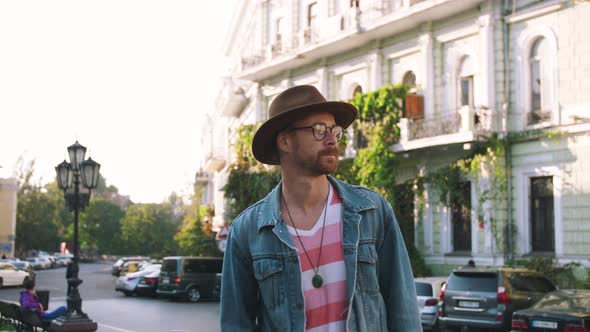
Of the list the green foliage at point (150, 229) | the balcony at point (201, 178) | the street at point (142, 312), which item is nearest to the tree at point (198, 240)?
the street at point (142, 312)

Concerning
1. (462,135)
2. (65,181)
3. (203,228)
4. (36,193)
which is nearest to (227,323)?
(65,181)

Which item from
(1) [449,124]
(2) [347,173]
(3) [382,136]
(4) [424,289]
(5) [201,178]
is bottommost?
(4) [424,289]

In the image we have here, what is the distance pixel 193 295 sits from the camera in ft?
106

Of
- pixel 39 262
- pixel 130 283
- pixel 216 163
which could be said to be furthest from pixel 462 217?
pixel 39 262

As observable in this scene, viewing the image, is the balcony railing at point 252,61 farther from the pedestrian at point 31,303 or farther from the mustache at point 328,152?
the mustache at point 328,152

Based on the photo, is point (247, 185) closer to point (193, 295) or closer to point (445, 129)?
point (193, 295)

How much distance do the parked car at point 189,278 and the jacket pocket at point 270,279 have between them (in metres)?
28.7

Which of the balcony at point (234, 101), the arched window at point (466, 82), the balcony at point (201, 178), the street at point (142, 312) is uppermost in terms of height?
the balcony at point (234, 101)

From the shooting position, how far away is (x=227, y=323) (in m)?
3.75

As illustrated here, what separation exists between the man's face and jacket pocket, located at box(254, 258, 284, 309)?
475 millimetres

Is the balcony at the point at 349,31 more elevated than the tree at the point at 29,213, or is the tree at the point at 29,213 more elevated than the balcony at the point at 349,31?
the balcony at the point at 349,31

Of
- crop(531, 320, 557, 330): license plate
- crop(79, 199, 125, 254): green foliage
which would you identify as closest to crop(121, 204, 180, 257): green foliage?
crop(79, 199, 125, 254): green foliage

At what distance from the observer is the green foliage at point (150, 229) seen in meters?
87.7

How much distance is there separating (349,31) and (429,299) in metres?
13.6
